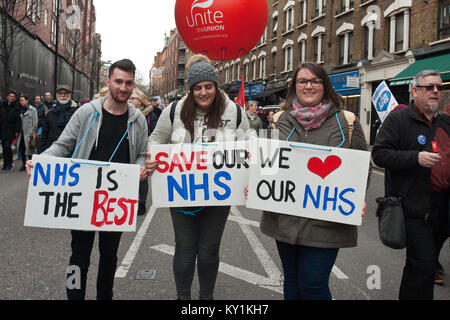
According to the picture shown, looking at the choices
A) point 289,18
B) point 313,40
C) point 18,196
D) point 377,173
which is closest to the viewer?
point 18,196

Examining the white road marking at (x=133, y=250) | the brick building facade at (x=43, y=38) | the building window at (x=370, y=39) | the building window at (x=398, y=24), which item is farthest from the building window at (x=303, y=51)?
the white road marking at (x=133, y=250)

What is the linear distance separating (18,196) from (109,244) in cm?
546

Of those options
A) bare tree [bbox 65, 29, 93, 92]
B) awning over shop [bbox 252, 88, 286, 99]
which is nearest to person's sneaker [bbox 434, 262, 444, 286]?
awning over shop [bbox 252, 88, 286, 99]

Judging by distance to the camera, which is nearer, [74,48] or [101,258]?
[101,258]

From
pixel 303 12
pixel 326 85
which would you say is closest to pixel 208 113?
pixel 326 85

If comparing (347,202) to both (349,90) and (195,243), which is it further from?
(349,90)

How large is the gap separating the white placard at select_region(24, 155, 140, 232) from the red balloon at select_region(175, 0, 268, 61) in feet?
16.9

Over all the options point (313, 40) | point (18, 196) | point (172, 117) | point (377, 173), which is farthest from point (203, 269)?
point (313, 40)

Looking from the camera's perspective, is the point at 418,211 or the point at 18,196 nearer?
the point at 418,211

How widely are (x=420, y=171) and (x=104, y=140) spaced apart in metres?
2.32

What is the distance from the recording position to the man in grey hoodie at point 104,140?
2.78 metres

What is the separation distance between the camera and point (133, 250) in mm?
4559
